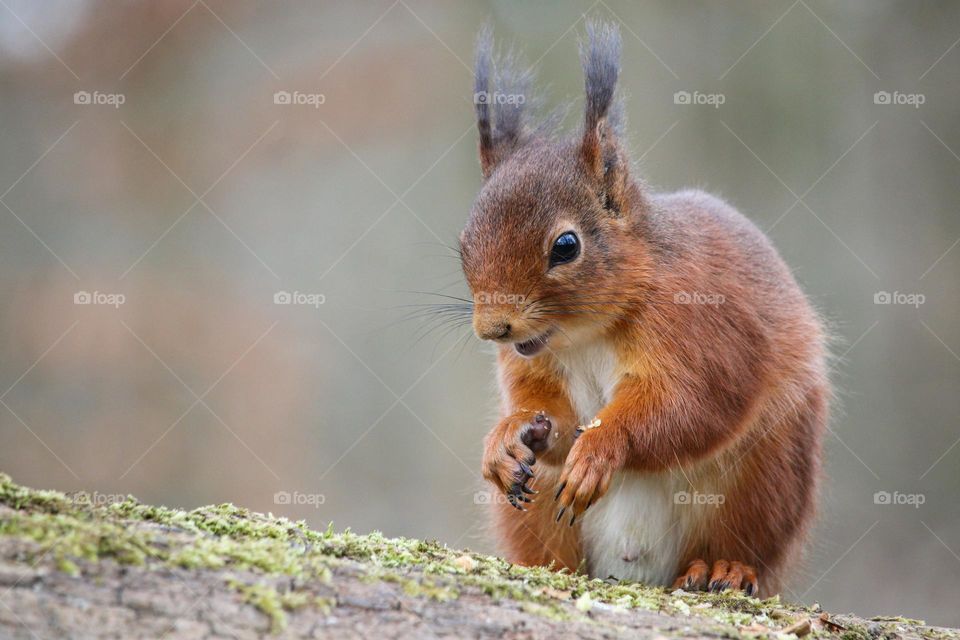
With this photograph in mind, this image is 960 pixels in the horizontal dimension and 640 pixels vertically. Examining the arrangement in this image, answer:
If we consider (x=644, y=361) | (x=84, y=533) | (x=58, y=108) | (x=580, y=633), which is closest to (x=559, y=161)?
(x=644, y=361)

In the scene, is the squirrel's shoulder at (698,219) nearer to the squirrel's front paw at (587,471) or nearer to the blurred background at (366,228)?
the squirrel's front paw at (587,471)

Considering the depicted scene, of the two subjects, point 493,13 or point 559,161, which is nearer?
point 559,161

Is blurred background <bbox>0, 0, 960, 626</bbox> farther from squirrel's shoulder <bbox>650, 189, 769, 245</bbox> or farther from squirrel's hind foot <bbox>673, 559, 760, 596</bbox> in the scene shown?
squirrel's hind foot <bbox>673, 559, 760, 596</bbox>

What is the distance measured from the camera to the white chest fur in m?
3.59

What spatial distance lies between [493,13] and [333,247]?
249 centimetres

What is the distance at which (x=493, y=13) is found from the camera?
792cm

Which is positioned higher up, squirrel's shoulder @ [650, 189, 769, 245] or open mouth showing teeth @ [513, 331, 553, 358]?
squirrel's shoulder @ [650, 189, 769, 245]

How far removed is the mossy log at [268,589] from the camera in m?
1.75

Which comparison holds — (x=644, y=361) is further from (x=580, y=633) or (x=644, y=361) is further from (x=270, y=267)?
(x=270, y=267)

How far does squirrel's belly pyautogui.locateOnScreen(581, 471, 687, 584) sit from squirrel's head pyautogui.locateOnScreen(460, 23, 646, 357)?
71cm

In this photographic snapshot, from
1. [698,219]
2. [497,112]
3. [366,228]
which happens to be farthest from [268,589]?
[366,228]

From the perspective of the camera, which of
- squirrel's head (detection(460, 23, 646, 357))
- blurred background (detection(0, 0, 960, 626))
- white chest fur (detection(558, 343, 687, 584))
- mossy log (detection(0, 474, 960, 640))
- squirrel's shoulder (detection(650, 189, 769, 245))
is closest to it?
mossy log (detection(0, 474, 960, 640))

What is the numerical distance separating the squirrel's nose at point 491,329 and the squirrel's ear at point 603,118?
745 mm

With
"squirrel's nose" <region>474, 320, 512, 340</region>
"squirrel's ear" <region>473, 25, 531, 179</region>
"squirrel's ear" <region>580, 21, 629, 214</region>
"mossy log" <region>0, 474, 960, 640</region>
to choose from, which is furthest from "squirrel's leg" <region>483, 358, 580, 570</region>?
"squirrel's ear" <region>473, 25, 531, 179</region>
